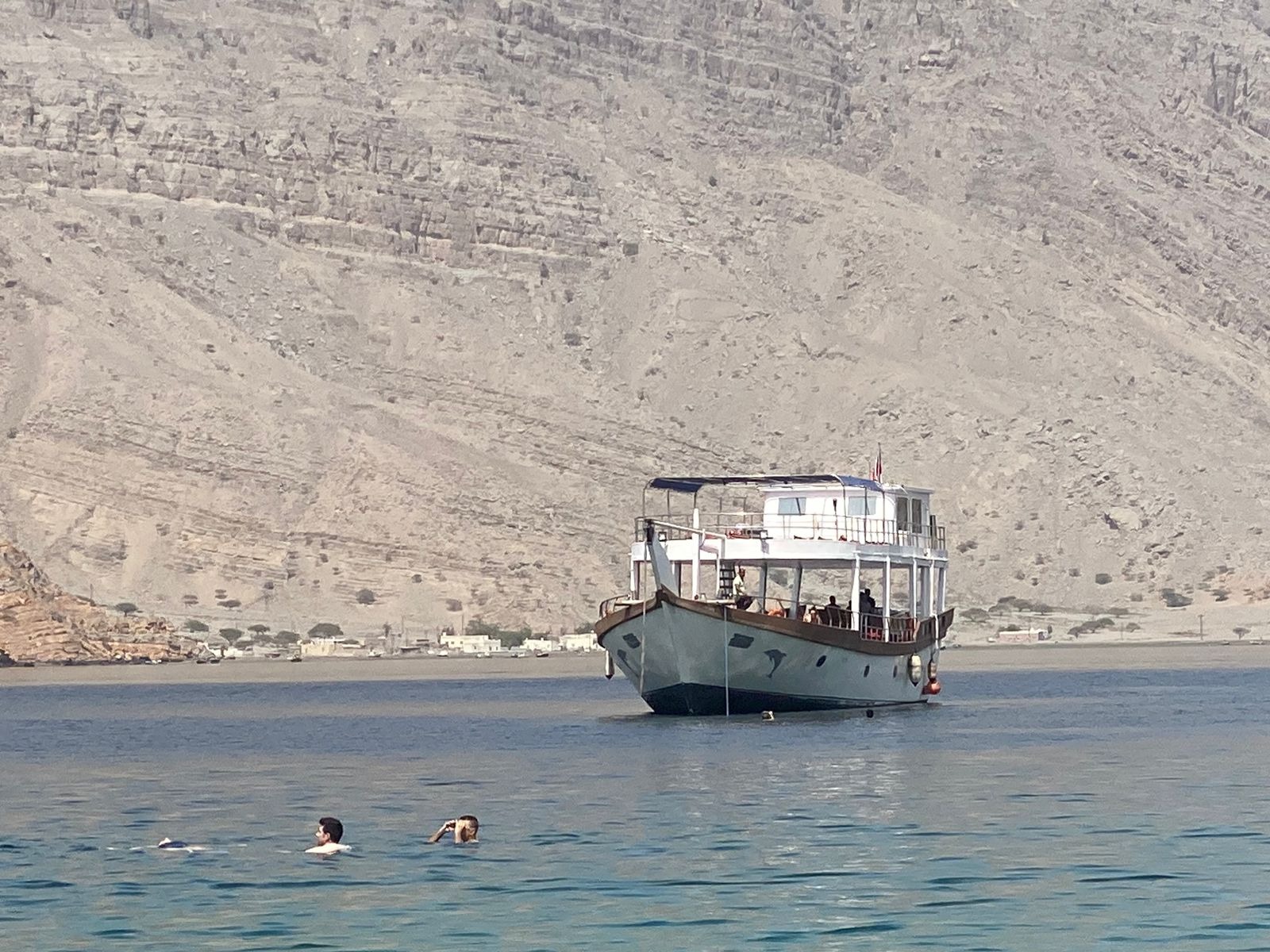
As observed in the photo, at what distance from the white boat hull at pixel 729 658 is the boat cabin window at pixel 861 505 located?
4191 millimetres

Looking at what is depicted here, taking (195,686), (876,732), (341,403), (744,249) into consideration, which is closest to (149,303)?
(341,403)

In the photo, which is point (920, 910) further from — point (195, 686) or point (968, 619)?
point (968, 619)

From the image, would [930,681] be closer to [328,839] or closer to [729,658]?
[729,658]

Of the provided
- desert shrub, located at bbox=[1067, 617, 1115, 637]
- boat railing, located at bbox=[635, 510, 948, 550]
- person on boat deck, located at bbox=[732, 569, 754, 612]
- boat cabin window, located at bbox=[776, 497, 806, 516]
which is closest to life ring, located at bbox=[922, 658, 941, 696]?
boat railing, located at bbox=[635, 510, 948, 550]

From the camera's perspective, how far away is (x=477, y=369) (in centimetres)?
17088

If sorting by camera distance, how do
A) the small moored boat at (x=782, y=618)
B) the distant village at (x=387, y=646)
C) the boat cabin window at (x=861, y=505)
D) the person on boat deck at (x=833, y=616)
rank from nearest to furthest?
1. the small moored boat at (x=782, y=618)
2. the person on boat deck at (x=833, y=616)
3. the boat cabin window at (x=861, y=505)
4. the distant village at (x=387, y=646)

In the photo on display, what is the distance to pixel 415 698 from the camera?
95.6 metres

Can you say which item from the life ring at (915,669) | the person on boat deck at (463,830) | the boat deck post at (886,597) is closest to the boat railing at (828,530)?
the boat deck post at (886,597)

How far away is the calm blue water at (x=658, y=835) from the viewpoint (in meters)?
30.0

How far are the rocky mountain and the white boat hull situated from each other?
78154 millimetres

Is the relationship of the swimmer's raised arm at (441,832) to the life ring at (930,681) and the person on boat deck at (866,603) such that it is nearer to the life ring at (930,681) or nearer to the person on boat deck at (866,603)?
the person on boat deck at (866,603)

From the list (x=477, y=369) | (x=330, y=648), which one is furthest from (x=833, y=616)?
(x=477, y=369)

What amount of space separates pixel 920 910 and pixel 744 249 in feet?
543

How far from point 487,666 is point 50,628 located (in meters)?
23.7
